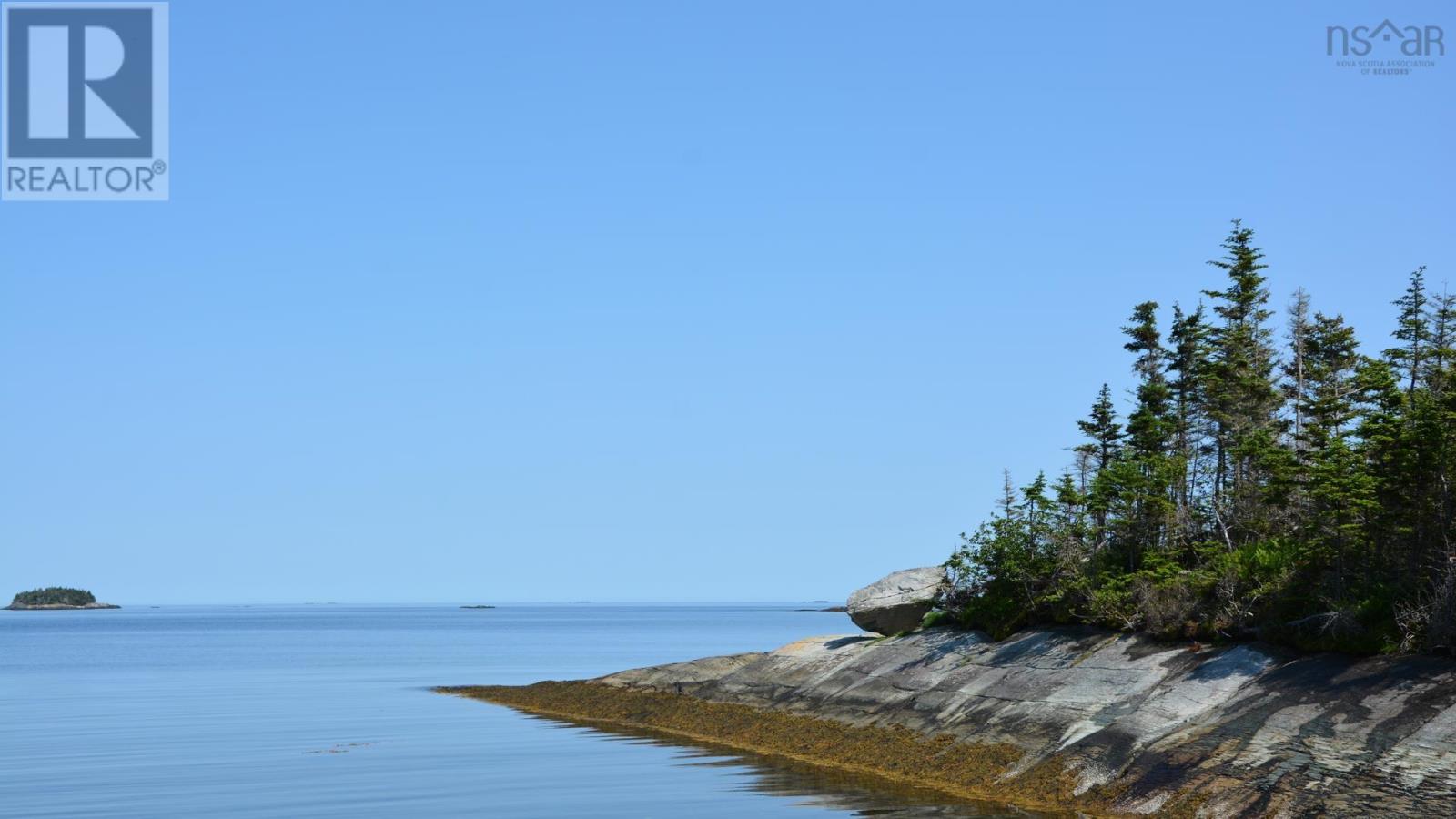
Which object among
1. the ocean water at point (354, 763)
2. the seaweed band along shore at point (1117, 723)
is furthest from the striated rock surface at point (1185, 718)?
the ocean water at point (354, 763)

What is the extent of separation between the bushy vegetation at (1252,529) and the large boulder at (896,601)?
2.86 metres

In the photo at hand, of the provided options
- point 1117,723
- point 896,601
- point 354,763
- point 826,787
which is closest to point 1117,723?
point 1117,723

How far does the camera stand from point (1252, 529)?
105 ft

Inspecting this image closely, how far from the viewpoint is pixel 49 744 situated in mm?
39375

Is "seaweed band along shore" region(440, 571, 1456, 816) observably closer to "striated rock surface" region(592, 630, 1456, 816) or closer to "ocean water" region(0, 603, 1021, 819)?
"striated rock surface" region(592, 630, 1456, 816)

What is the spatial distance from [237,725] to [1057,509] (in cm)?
2838

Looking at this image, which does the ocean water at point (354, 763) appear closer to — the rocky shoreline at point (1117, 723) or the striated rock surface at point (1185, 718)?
the rocky shoreline at point (1117, 723)

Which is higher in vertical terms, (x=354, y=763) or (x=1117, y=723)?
(x=1117, y=723)

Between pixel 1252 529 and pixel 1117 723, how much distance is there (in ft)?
29.1

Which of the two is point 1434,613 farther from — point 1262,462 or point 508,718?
point 508,718

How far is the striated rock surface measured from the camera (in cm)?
2028

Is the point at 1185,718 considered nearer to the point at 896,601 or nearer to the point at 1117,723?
the point at 1117,723

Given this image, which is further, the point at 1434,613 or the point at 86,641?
the point at 86,641

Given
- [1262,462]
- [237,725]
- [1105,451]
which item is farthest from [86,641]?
[1262,462]
